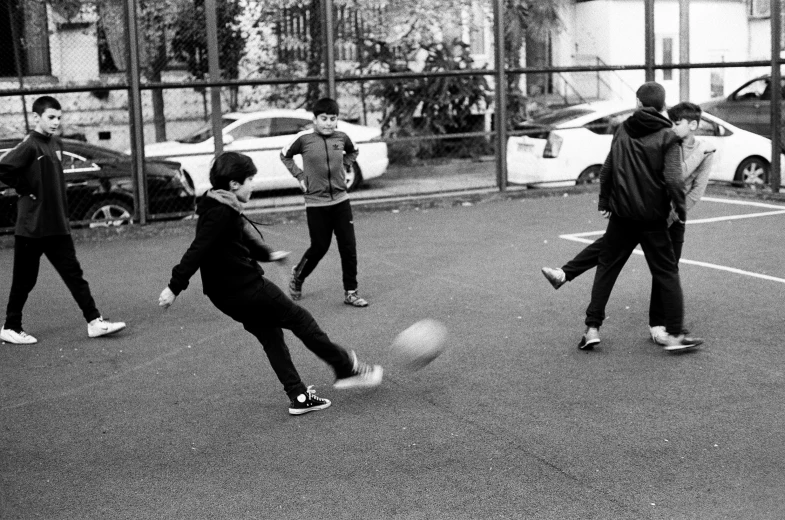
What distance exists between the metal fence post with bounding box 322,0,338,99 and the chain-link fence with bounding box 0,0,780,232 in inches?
0.8

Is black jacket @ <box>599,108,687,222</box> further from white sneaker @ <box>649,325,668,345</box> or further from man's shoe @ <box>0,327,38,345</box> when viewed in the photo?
man's shoe @ <box>0,327,38,345</box>

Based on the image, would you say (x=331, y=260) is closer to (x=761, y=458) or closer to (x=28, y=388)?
(x=28, y=388)

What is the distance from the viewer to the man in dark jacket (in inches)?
280

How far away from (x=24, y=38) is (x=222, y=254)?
900 cm

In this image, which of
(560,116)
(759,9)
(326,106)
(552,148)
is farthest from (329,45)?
(759,9)

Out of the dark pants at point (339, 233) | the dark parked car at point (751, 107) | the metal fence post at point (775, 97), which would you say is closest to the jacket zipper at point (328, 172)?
the dark pants at point (339, 233)

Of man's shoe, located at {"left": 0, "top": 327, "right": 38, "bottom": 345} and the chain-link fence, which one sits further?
the chain-link fence

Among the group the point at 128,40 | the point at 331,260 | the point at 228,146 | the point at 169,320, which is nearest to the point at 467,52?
the point at 228,146

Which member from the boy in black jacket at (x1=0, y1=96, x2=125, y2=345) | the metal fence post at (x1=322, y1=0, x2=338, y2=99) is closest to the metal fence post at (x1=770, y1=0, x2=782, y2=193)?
the metal fence post at (x1=322, y1=0, x2=338, y2=99)

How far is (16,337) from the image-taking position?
8.22m

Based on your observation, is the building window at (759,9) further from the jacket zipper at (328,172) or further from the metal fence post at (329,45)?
the jacket zipper at (328,172)

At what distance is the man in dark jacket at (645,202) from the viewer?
7.12 meters

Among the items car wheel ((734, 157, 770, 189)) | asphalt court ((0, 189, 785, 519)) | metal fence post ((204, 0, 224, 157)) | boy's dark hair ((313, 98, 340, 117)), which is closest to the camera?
asphalt court ((0, 189, 785, 519))

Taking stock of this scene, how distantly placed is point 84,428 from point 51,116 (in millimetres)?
2887
